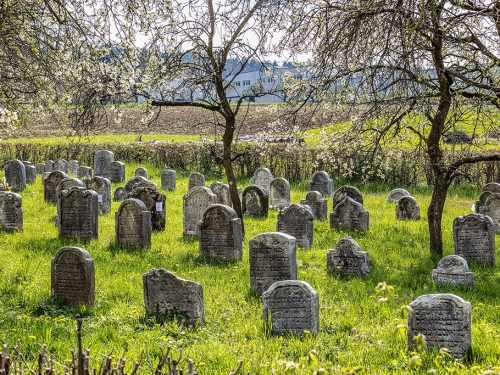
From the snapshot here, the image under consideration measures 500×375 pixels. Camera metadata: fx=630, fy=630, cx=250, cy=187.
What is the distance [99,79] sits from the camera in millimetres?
10750

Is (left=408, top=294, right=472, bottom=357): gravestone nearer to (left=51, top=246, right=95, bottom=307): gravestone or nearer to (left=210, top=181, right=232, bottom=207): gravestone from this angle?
(left=51, top=246, right=95, bottom=307): gravestone

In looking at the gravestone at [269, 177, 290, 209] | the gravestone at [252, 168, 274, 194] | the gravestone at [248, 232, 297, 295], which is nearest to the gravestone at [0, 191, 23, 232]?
the gravestone at [248, 232, 297, 295]

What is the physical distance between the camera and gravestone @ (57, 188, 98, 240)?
45.8ft

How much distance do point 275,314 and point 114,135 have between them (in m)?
44.8

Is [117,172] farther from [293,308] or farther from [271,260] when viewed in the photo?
[293,308]

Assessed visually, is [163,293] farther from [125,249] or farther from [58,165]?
[58,165]

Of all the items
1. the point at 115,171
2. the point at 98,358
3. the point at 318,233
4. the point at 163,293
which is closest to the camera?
the point at 98,358

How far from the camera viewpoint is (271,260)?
974 cm

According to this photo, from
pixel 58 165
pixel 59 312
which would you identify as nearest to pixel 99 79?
pixel 59 312

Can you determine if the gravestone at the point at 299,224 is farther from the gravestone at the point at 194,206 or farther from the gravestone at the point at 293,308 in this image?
the gravestone at the point at 293,308

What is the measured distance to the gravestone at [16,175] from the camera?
2327cm

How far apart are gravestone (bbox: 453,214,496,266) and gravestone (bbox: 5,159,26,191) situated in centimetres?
1664

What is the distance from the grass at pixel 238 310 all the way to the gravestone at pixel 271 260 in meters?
0.32

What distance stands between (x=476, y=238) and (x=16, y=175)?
17315 mm
